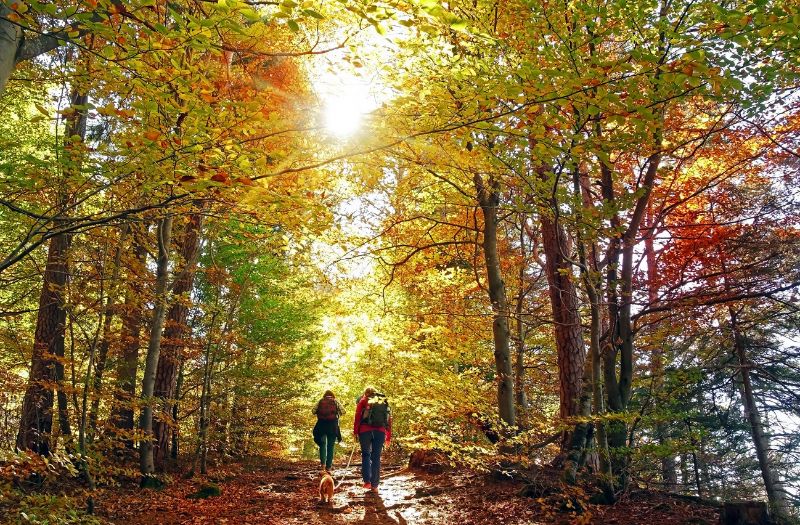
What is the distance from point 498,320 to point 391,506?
341cm

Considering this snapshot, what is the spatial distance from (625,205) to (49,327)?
9.89 meters

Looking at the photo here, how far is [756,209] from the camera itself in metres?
10.5

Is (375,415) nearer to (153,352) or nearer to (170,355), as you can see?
(153,352)

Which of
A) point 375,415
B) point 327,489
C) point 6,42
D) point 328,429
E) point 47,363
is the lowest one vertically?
point 327,489

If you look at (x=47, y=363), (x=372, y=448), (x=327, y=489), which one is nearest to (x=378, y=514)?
(x=327, y=489)

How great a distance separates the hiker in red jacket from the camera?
8305 millimetres

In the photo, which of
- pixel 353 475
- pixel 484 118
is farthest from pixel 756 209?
pixel 353 475

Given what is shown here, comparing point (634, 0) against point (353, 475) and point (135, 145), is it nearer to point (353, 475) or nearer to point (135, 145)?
point (135, 145)

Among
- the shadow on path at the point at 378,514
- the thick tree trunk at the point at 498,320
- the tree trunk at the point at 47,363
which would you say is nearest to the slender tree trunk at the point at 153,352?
the tree trunk at the point at 47,363

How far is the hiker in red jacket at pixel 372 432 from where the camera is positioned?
830cm

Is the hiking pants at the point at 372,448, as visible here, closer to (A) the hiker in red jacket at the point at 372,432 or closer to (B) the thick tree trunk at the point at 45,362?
(A) the hiker in red jacket at the point at 372,432

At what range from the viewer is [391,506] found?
24.0 ft

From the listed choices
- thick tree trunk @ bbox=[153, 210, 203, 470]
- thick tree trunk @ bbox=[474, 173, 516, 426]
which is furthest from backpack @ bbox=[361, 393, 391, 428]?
thick tree trunk @ bbox=[153, 210, 203, 470]

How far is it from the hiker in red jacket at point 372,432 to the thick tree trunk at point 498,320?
6.59 ft
